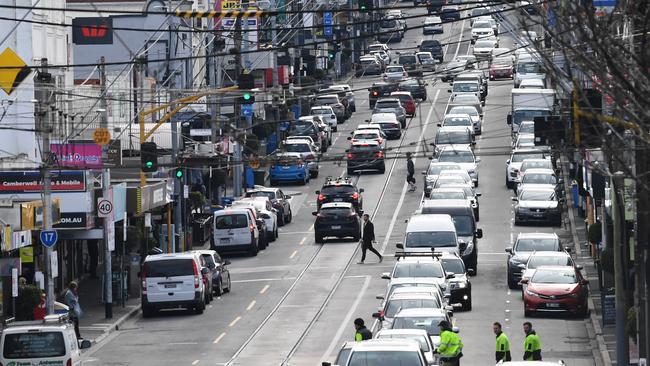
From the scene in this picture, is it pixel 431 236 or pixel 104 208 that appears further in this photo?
pixel 431 236

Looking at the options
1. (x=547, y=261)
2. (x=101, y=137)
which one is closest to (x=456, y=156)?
(x=101, y=137)

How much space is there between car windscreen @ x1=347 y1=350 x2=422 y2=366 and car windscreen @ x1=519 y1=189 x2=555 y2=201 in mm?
32843

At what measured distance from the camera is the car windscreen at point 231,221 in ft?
178

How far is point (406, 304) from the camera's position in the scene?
3516 centimetres

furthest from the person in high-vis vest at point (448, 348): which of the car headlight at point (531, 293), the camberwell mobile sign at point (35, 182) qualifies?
the camberwell mobile sign at point (35, 182)

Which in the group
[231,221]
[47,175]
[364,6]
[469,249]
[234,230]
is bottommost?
[469,249]

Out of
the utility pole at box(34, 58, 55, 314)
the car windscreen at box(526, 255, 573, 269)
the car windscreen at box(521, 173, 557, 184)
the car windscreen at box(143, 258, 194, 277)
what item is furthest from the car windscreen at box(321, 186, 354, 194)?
the utility pole at box(34, 58, 55, 314)

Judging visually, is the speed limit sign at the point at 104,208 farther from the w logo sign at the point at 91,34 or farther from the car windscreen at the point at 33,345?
the w logo sign at the point at 91,34

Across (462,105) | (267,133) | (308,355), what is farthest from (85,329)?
(462,105)

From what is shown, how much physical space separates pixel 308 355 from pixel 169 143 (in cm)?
3067

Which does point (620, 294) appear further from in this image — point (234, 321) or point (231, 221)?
point (231, 221)

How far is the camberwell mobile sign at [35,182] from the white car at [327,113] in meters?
42.4

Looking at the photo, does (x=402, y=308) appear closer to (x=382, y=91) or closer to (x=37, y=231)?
(x=37, y=231)

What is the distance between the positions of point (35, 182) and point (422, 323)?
15.7 metres
